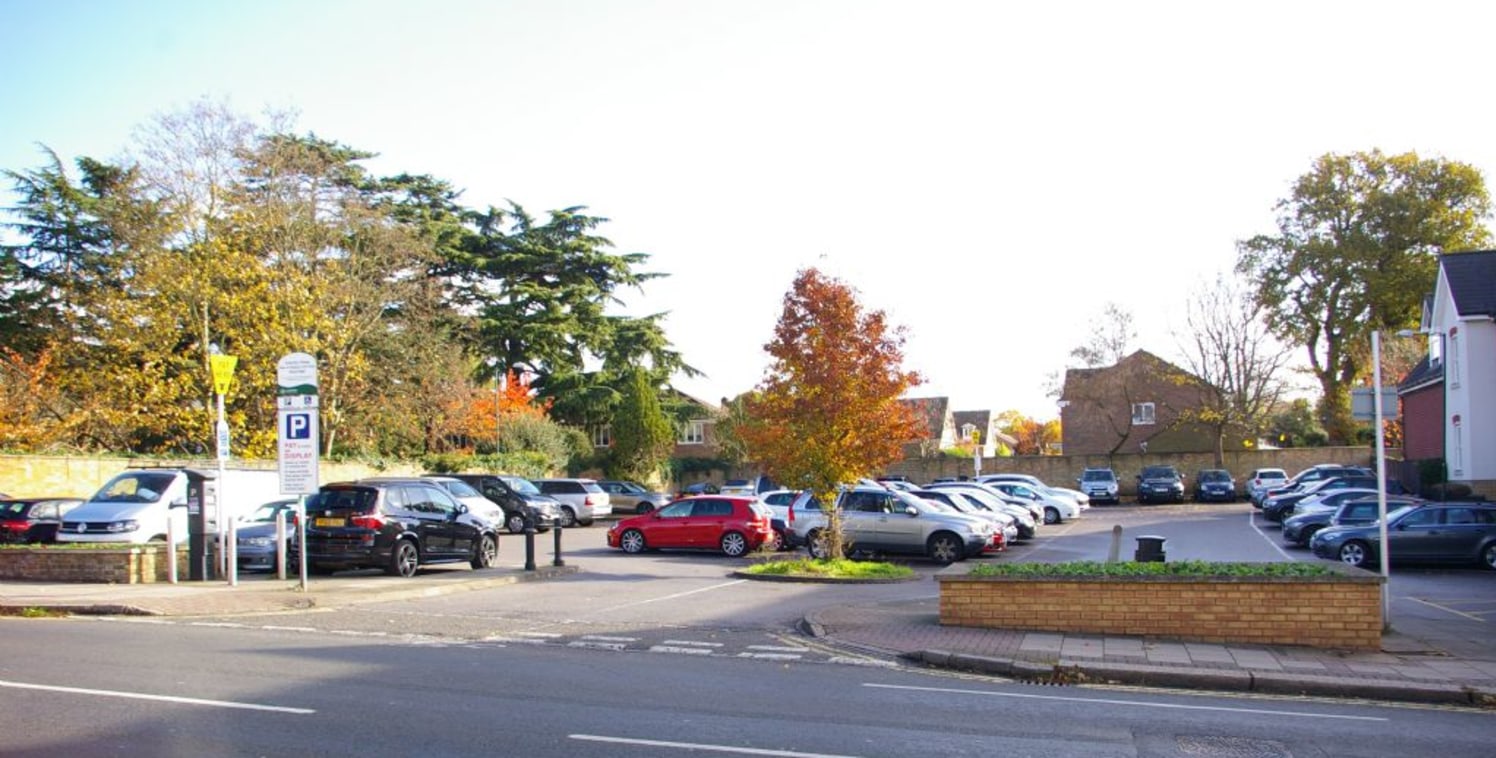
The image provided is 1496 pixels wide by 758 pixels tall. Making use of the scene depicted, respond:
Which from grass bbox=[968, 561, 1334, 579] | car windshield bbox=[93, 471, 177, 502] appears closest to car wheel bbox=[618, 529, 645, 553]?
car windshield bbox=[93, 471, 177, 502]

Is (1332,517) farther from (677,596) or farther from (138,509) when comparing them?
(138,509)

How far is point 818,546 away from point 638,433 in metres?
28.9

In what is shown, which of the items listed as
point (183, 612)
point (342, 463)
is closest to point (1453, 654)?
point (183, 612)

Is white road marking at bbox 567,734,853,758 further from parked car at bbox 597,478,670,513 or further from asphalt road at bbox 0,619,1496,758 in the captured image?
parked car at bbox 597,478,670,513

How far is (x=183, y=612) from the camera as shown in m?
14.5

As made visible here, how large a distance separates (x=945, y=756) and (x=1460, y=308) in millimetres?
32668

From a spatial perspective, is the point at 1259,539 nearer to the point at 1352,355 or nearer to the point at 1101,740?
the point at 1101,740

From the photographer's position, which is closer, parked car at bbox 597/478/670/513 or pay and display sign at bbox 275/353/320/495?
pay and display sign at bbox 275/353/320/495

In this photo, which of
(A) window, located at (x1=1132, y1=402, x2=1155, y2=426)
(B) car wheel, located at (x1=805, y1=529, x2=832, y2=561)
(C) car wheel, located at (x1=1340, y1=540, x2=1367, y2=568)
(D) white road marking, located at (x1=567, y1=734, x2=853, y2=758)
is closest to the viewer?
(D) white road marking, located at (x1=567, y1=734, x2=853, y2=758)

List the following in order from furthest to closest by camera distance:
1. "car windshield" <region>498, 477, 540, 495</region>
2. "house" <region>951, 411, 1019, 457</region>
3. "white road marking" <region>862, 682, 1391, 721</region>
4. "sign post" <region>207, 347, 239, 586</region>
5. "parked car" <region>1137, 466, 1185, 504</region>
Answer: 1. "house" <region>951, 411, 1019, 457</region>
2. "parked car" <region>1137, 466, 1185, 504</region>
3. "car windshield" <region>498, 477, 540, 495</region>
4. "sign post" <region>207, 347, 239, 586</region>
5. "white road marking" <region>862, 682, 1391, 721</region>

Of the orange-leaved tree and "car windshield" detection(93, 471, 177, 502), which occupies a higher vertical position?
the orange-leaved tree

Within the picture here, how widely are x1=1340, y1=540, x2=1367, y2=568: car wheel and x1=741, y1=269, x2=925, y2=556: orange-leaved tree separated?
→ 945 cm

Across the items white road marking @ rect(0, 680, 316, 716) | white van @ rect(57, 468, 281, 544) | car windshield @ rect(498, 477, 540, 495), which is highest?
white van @ rect(57, 468, 281, 544)

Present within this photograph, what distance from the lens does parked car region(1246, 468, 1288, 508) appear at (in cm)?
4241
